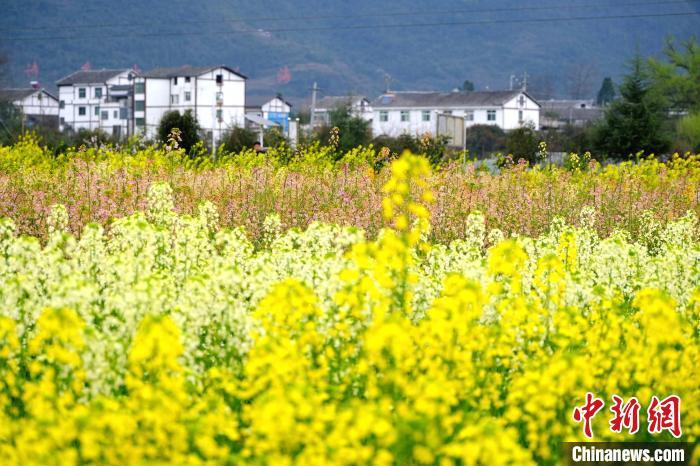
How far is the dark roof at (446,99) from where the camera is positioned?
107062 mm

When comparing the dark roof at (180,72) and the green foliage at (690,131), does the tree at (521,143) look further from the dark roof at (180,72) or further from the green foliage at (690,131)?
the dark roof at (180,72)

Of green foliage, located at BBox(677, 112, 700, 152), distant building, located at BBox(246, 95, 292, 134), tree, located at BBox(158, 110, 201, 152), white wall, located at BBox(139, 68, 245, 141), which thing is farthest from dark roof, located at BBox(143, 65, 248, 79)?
tree, located at BBox(158, 110, 201, 152)

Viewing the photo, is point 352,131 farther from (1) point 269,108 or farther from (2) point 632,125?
(1) point 269,108

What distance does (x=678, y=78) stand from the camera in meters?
63.2

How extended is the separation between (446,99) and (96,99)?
3983 cm

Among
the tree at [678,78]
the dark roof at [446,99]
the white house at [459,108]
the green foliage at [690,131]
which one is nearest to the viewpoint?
the green foliage at [690,131]

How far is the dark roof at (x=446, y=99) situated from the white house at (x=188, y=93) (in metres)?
20.7

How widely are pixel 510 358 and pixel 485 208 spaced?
7344 millimetres

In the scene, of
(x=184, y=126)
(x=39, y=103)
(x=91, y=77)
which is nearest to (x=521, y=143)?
(x=184, y=126)

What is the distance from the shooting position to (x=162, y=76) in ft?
319

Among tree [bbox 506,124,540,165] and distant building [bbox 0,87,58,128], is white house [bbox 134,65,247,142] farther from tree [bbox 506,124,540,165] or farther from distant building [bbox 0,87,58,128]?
tree [bbox 506,124,540,165]

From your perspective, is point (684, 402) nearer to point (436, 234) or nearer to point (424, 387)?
point (424, 387)

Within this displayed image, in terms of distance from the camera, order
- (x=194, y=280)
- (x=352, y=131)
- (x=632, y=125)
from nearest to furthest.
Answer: (x=194, y=280), (x=632, y=125), (x=352, y=131)

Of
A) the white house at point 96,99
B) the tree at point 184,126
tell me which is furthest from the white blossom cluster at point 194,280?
the white house at point 96,99
